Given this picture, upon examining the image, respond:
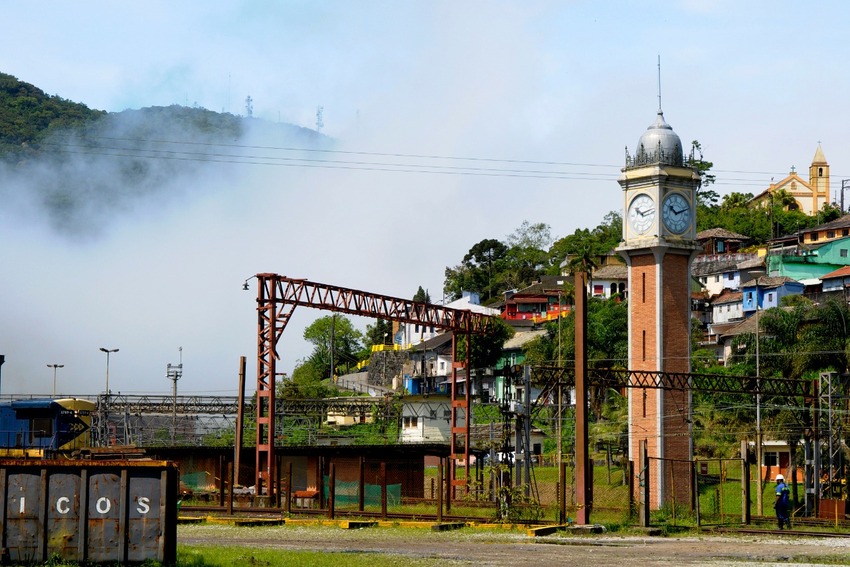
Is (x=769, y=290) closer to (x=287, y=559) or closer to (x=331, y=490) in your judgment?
(x=331, y=490)

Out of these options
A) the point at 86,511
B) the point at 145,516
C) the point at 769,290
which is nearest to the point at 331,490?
the point at 145,516

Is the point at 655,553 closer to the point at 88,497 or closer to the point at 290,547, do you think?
the point at 290,547

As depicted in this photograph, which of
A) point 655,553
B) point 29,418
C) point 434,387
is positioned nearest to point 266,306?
point 29,418

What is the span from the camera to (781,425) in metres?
64.8

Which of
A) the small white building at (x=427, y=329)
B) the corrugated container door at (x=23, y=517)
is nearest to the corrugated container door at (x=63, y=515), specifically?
the corrugated container door at (x=23, y=517)

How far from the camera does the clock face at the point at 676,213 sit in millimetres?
61281

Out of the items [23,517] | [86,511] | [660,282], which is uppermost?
[660,282]

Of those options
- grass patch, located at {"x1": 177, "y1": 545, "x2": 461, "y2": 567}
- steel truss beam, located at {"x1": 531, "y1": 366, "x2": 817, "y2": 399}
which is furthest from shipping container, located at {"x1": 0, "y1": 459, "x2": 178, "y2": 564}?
steel truss beam, located at {"x1": 531, "y1": 366, "x2": 817, "y2": 399}

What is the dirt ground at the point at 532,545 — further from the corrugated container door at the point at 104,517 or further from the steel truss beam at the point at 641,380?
the steel truss beam at the point at 641,380

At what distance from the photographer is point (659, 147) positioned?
62.3 m

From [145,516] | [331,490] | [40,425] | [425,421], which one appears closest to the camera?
[145,516]

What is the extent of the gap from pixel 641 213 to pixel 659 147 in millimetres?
3663

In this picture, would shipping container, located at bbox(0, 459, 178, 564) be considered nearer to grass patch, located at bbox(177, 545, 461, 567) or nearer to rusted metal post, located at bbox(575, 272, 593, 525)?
grass patch, located at bbox(177, 545, 461, 567)

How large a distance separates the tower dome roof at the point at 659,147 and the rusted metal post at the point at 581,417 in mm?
29067
